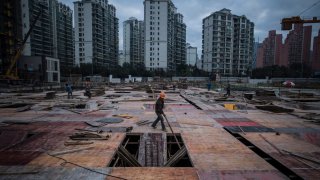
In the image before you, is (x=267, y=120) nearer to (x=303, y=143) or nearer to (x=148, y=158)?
(x=303, y=143)

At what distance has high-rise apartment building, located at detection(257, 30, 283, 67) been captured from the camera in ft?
329

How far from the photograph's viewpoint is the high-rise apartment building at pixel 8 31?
43.5 metres

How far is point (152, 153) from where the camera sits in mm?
6590

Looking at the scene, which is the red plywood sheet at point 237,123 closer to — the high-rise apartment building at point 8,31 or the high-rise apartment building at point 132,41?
the high-rise apartment building at point 8,31

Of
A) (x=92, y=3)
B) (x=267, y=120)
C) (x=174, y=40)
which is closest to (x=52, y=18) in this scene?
(x=92, y=3)

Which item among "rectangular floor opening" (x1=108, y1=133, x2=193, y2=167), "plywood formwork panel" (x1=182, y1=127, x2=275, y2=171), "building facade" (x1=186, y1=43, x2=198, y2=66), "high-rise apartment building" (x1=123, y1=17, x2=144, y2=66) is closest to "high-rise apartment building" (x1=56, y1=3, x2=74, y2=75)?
"high-rise apartment building" (x1=123, y1=17, x2=144, y2=66)

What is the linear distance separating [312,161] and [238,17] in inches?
3916

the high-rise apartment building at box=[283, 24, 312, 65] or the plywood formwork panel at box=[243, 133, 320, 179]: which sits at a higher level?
the high-rise apartment building at box=[283, 24, 312, 65]

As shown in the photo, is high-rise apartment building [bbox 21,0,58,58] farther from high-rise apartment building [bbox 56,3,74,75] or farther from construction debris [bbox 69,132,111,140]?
construction debris [bbox 69,132,111,140]

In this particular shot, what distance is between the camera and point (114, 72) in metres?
74.5

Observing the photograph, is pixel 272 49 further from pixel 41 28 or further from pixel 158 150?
pixel 158 150

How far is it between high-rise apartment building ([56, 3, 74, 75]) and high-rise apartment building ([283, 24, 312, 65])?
91564 mm

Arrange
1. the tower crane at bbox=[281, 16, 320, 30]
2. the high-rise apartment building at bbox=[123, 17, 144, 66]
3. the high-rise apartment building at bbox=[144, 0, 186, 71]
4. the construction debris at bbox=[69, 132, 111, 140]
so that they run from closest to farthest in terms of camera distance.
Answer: the construction debris at bbox=[69, 132, 111, 140] → the tower crane at bbox=[281, 16, 320, 30] → the high-rise apartment building at bbox=[144, 0, 186, 71] → the high-rise apartment building at bbox=[123, 17, 144, 66]

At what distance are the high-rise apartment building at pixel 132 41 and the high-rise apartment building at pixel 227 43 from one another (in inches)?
1673
